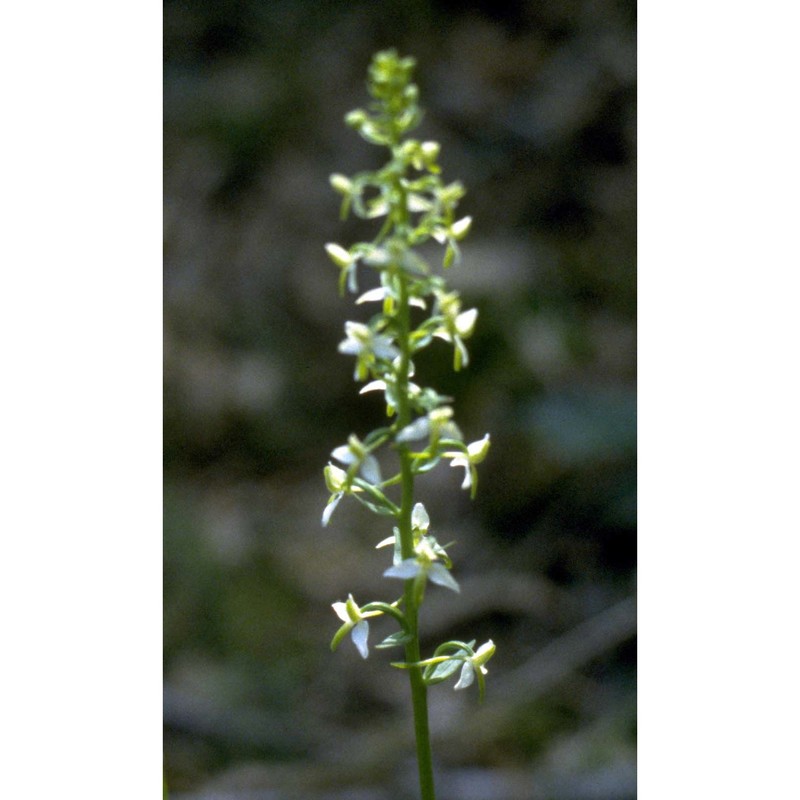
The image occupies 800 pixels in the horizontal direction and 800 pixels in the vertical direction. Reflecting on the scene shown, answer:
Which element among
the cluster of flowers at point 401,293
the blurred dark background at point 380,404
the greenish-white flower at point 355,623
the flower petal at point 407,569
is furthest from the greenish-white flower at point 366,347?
the blurred dark background at point 380,404

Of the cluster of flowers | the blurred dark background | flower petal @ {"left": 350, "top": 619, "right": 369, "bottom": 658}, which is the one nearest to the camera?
the cluster of flowers

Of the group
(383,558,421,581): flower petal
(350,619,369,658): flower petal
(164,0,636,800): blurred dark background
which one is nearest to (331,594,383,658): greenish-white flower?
(350,619,369,658): flower petal

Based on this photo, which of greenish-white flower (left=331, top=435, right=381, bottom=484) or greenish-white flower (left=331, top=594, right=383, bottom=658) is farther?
greenish-white flower (left=331, top=594, right=383, bottom=658)

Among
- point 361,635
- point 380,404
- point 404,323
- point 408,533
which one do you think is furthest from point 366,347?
point 380,404

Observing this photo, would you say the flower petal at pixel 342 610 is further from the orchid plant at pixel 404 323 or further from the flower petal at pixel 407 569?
the flower petal at pixel 407 569

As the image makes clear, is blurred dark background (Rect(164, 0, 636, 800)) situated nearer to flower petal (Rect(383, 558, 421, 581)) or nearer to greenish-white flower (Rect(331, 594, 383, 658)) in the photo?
greenish-white flower (Rect(331, 594, 383, 658))

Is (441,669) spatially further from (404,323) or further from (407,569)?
(404,323)
